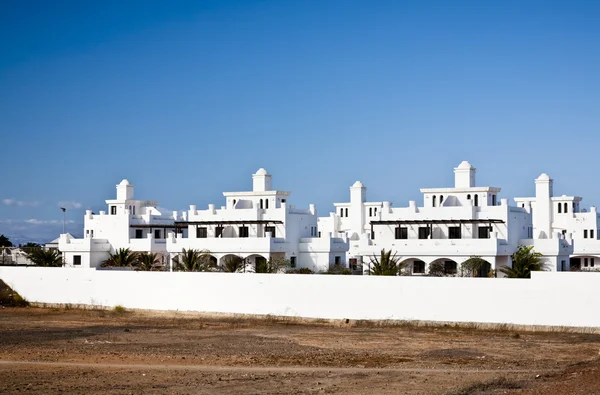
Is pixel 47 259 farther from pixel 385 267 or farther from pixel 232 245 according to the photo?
pixel 385 267

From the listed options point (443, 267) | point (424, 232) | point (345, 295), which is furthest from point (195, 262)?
point (345, 295)

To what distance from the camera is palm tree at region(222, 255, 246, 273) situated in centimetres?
4994

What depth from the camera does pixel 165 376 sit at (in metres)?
23.6

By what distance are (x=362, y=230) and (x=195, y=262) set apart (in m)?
20.2

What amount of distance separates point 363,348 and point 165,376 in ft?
28.0

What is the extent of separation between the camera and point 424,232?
172 ft

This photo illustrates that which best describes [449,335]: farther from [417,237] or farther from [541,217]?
[541,217]

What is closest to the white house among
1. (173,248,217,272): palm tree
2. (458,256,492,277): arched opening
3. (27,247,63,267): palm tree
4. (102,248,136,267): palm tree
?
(458,256,492,277): arched opening

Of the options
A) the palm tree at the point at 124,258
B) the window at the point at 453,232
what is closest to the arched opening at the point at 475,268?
the window at the point at 453,232

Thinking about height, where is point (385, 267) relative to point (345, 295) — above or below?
above

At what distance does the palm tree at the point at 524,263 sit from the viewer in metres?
43.1

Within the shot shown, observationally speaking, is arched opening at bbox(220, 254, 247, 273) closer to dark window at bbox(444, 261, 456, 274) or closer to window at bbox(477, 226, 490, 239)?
dark window at bbox(444, 261, 456, 274)

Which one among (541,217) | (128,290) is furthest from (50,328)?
(541,217)

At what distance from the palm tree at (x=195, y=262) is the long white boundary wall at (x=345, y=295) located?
692 centimetres
